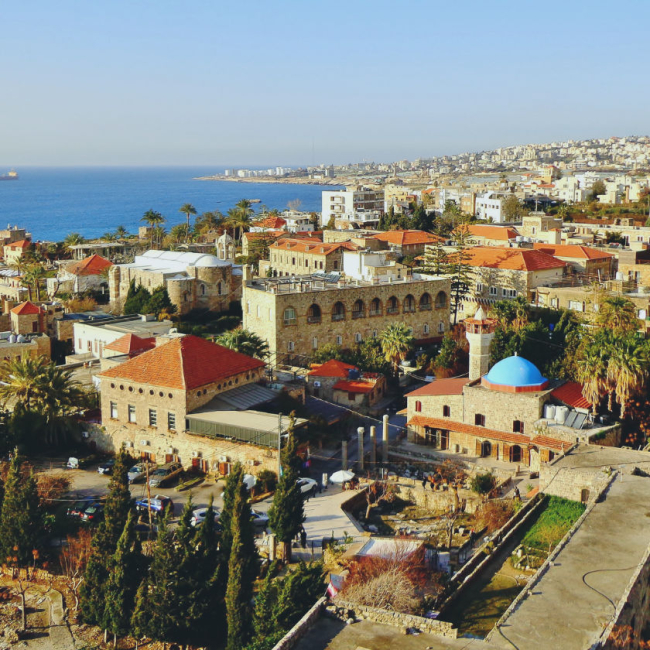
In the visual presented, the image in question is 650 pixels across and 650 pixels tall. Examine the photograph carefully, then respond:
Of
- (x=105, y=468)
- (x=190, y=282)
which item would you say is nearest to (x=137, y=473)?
(x=105, y=468)

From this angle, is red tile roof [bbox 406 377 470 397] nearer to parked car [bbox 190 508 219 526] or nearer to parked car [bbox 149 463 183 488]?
parked car [bbox 149 463 183 488]

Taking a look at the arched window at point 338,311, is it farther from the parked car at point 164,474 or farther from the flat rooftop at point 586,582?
the flat rooftop at point 586,582

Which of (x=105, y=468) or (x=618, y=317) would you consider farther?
(x=618, y=317)

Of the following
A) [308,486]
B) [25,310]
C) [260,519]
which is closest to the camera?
[260,519]

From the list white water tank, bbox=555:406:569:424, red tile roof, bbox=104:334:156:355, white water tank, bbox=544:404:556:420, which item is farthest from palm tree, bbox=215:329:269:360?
white water tank, bbox=555:406:569:424

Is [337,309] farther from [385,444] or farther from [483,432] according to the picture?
[483,432]

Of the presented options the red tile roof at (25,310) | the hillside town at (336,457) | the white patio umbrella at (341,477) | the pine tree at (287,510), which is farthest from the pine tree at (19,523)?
the red tile roof at (25,310)

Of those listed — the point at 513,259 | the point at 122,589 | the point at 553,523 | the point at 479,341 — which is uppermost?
the point at 513,259
